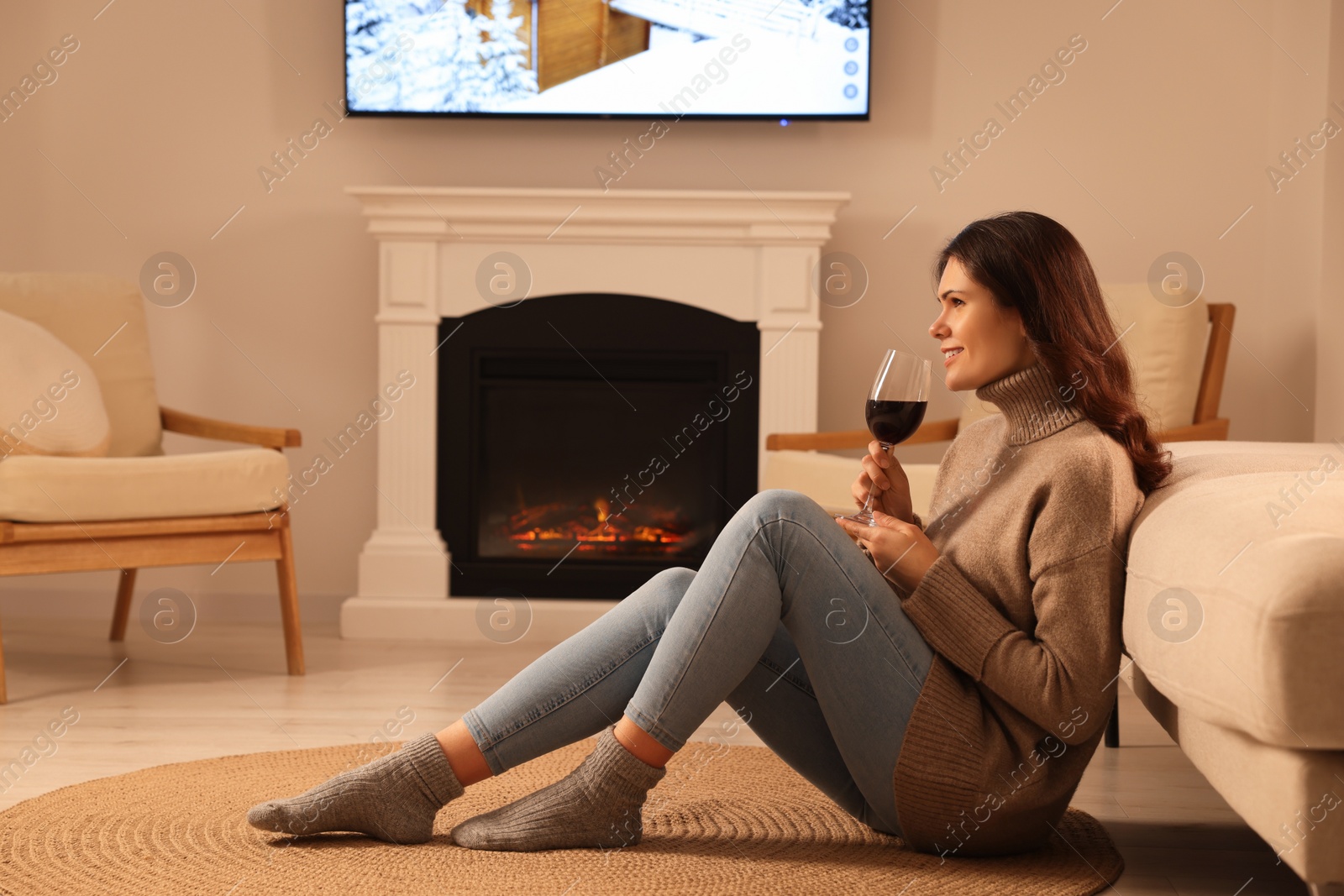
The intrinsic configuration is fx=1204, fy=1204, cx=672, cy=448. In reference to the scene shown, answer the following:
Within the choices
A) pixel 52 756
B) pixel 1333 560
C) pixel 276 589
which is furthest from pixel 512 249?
pixel 1333 560

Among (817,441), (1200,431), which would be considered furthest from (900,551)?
(1200,431)

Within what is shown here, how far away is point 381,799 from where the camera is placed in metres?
1.40

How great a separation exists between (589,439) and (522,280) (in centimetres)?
49

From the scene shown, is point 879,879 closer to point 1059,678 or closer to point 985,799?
point 985,799

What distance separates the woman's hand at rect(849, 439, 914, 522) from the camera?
1.47 metres

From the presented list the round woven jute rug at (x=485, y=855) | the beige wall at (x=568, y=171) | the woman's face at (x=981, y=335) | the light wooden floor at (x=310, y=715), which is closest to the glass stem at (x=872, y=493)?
the woman's face at (x=981, y=335)

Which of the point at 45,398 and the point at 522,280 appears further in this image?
the point at 522,280

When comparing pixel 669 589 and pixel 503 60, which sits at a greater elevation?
pixel 503 60

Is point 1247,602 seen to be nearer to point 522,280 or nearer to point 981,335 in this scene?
point 981,335

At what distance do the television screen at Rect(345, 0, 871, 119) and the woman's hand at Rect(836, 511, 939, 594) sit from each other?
2.33m

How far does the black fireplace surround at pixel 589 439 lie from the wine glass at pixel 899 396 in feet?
6.45

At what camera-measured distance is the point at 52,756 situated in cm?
202

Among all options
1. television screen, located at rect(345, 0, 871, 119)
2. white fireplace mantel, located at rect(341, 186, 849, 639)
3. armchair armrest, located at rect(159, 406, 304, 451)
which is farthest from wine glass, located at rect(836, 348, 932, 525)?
television screen, located at rect(345, 0, 871, 119)

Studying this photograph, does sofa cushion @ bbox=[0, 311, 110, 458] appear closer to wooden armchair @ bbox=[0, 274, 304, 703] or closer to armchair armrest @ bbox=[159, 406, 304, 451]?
wooden armchair @ bbox=[0, 274, 304, 703]
